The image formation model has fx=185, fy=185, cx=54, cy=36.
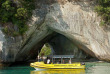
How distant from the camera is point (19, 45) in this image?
829 inches

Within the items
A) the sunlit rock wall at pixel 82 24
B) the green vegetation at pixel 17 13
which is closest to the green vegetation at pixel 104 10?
the sunlit rock wall at pixel 82 24

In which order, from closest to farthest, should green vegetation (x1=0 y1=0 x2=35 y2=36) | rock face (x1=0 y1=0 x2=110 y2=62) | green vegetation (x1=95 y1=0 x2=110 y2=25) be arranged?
green vegetation (x1=95 y1=0 x2=110 y2=25), green vegetation (x1=0 y1=0 x2=35 y2=36), rock face (x1=0 y1=0 x2=110 y2=62)

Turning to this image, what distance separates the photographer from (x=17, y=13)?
66.1 feet

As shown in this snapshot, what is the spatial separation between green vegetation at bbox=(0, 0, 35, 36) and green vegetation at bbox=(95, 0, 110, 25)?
7383mm

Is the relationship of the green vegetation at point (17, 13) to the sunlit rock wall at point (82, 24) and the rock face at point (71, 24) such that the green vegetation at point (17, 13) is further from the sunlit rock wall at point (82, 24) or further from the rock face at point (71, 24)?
the sunlit rock wall at point (82, 24)

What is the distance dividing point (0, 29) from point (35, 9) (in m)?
4.57

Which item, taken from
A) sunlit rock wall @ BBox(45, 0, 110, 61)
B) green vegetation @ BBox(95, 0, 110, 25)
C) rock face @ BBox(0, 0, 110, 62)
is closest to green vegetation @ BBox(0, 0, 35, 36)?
rock face @ BBox(0, 0, 110, 62)

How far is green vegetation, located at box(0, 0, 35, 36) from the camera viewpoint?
19.8 metres

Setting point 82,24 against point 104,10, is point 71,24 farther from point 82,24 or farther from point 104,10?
point 104,10

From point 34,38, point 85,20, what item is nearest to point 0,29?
point 34,38

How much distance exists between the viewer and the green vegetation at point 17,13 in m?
19.8

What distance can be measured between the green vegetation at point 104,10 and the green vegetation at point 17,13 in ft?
24.2

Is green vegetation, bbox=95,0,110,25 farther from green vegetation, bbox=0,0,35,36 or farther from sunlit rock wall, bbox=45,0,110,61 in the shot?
green vegetation, bbox=0,0,35,36

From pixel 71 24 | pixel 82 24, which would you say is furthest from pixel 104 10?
pixel 71 24
